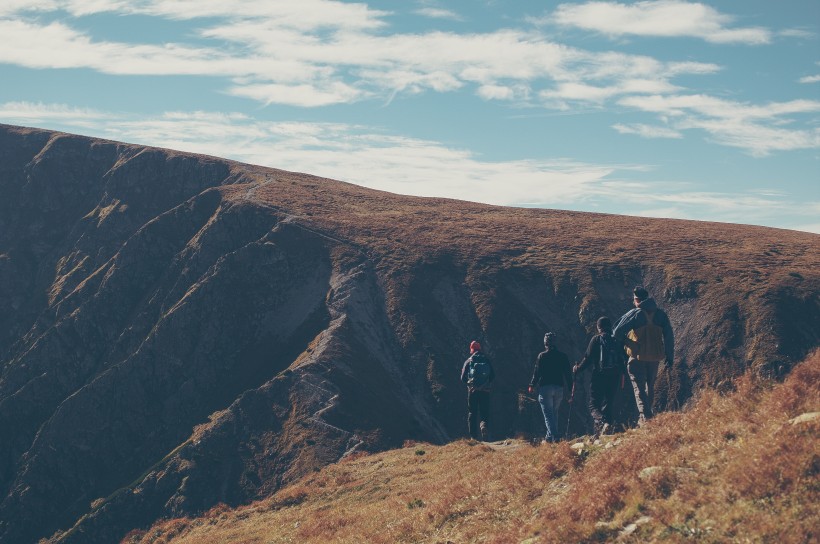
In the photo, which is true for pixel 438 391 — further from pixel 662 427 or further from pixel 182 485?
pixel 662 427

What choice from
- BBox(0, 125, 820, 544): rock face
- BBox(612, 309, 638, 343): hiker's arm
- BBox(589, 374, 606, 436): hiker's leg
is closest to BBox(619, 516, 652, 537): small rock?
BBox(589, 374, 606, 436): hiker's leg

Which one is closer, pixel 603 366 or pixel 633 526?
pixel 633 526

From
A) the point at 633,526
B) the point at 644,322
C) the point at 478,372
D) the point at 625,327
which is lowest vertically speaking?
the point at 478,372

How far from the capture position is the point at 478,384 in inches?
959

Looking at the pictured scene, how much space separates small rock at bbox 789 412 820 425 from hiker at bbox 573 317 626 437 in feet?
22.5

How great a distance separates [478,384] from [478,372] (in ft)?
1.51

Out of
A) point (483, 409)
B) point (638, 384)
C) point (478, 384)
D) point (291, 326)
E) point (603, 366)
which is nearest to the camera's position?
point (603, 366)

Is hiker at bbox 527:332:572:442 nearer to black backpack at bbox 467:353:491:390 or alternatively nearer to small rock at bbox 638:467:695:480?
black backpack at bbox 467:353:491:390

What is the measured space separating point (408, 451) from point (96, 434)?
34.0 meters

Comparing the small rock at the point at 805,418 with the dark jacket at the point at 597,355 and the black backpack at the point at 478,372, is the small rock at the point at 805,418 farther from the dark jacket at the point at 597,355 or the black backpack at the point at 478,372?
the black backpack at the point at 478,372

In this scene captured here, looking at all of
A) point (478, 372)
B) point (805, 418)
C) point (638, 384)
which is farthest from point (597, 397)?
point (805, 418)

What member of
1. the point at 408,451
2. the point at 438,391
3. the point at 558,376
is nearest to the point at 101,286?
the point at 438,391

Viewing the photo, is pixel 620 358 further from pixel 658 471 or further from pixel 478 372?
pixel 658 471

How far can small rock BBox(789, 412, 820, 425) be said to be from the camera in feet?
38.4
